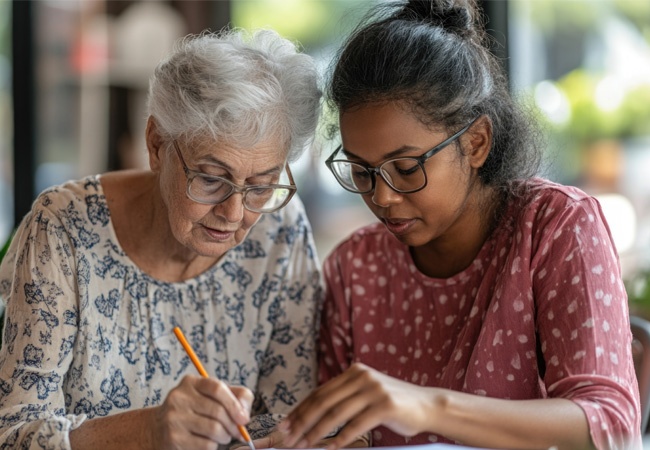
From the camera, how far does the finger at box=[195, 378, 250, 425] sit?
1335mm

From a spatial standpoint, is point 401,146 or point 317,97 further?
point 317,97

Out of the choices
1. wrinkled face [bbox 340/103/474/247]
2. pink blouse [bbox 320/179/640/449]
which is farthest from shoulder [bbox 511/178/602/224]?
wrinkled face [bbox 340/103/474/247]

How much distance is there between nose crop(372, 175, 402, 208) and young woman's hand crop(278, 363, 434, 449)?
430mm

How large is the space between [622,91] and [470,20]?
2.11m

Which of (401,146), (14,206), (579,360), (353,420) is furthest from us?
(14,206)

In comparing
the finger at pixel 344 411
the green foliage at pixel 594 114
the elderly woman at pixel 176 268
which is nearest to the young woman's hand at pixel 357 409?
the finger at pixel 344 411

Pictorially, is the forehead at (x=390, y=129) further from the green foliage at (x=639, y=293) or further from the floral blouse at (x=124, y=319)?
the green foliage at (x=639, y=293)

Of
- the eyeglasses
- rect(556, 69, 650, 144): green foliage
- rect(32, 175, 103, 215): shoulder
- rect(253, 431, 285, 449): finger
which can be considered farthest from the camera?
rect(556, 69, 650, 144): green foliage

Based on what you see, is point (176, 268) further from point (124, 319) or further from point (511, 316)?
point (511, 316)

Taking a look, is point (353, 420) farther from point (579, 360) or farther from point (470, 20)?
point (470, 20)

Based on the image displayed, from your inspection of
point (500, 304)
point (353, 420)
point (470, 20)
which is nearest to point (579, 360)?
point (500, 304)

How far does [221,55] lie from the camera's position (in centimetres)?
173

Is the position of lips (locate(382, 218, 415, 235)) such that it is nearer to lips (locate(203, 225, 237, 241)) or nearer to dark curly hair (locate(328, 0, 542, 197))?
dark curly hair (locate(328, 0, 542, 197))

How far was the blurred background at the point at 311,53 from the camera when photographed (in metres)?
3.67
